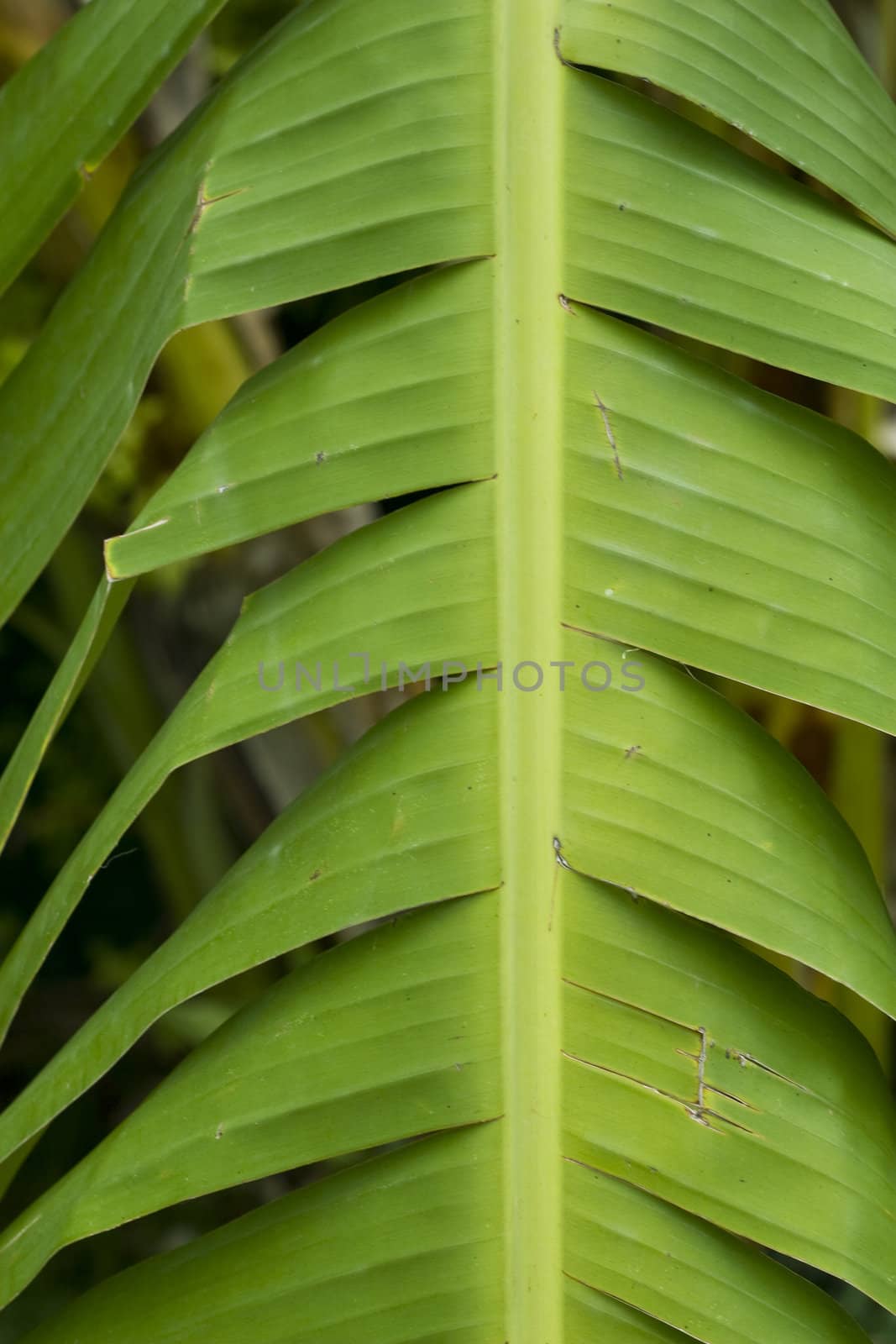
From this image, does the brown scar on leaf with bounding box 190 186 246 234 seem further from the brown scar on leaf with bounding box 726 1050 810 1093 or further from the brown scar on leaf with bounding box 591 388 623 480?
the brown scar on leaf with bounding box 726 1050 810 1093

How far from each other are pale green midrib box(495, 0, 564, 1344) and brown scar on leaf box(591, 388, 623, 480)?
1 centimetres

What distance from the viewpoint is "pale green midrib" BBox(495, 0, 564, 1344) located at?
36 centimetres

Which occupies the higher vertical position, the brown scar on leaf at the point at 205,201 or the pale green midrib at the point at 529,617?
the brown scar on leaf at the point at 205,201

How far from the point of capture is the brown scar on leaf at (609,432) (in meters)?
0.38

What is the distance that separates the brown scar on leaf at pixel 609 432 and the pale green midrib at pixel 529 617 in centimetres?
1

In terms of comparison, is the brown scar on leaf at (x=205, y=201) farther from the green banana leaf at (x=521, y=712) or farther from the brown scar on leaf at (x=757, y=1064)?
the brown scar on leaf at (x=757, y=1064)

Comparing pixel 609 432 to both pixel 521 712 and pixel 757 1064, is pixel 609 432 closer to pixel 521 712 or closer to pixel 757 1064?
pixel 521 712

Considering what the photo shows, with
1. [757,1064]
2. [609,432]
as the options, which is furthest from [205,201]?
[757,1064]

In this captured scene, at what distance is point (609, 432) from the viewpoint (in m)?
0.38

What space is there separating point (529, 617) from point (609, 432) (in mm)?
72

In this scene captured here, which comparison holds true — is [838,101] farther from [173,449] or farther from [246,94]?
[173,449]

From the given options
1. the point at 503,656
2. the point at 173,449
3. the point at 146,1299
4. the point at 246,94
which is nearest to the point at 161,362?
the point at 173,449

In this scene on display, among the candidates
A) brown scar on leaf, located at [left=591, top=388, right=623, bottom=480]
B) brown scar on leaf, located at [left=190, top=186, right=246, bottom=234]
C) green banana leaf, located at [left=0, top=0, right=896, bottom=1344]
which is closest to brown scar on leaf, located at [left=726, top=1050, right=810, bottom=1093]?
green banana leaf, located at [left=0, top=0, right=896, bottom=1344]

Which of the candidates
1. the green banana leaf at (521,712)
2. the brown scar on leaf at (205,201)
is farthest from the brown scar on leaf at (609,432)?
the brown scar on leaf at (205,201)
